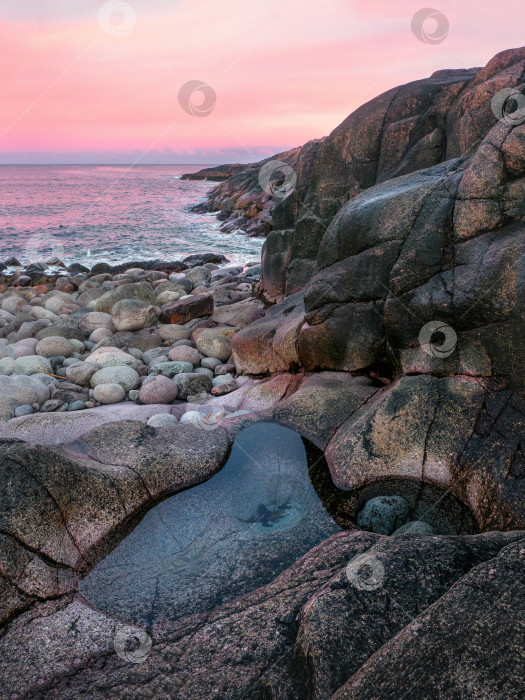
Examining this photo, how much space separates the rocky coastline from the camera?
3070 mm

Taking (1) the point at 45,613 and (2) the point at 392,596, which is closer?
(2) the point at 392,596

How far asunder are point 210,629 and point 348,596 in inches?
42.8

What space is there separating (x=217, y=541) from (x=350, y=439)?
218 centimetres

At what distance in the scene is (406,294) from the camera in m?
6.57

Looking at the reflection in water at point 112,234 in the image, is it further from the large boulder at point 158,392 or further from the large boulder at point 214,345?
the large boulder at point 158,392

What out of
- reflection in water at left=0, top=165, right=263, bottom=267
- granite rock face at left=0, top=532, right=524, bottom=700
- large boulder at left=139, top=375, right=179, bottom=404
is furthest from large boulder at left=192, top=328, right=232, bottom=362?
reflection in water at left=0, top=165, right=263, bottom=267

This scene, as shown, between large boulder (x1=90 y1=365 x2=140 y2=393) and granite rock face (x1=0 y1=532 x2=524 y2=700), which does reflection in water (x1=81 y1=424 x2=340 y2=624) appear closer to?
granite rock face (x1=0 y1=532 x2=524 y2=700)

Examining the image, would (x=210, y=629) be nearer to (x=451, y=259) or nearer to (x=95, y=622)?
(x=95, y=622)

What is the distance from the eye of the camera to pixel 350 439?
616 cm

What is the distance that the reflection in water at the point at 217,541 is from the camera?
4184 mm

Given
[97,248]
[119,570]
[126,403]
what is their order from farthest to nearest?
[97,248]
[126,403]
[119,570]

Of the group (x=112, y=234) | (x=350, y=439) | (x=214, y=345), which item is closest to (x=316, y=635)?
(x=350, y=439)

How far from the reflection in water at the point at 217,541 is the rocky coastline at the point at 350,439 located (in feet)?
0.58

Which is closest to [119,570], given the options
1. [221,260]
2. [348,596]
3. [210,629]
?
[210,629]
